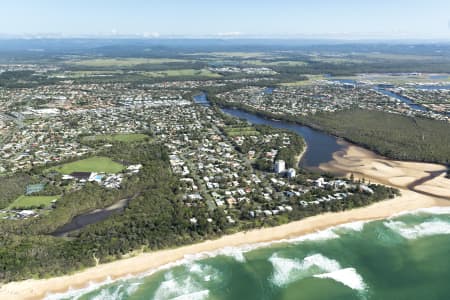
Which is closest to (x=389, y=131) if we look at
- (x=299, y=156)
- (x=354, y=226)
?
(x=299, y=156)

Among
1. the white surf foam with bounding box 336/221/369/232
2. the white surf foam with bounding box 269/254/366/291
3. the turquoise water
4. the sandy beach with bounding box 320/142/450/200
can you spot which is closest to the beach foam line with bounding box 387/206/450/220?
the turquoise water

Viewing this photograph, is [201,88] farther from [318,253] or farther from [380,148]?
[318,253]

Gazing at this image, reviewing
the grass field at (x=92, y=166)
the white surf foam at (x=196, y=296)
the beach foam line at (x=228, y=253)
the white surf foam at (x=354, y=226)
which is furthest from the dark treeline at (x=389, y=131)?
the grass field at (x=92, y=166)

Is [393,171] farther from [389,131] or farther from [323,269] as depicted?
[323,269]

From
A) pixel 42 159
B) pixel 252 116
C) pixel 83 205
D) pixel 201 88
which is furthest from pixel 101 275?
pixel 201 88

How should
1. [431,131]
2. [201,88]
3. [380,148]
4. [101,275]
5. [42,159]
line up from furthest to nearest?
1. [201,88]
2. [431,131]
3. [380,148]
4. [42,159]
5. [101,275]

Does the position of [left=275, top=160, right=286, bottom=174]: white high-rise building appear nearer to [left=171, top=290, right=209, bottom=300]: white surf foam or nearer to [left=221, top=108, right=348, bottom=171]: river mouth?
[left=221, top=108, right=348, bottom=171]: river mouth

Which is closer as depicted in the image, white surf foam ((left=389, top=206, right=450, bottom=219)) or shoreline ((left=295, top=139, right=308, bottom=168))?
white surf foam ((left=389, top=206, right=450, bottom=219))
